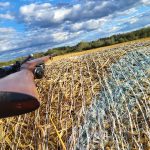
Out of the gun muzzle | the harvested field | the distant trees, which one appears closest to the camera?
the gun muzzle

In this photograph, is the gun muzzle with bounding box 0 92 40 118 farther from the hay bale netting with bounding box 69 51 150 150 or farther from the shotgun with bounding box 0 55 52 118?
the hay bale netting with bounding box 69 51 150 150

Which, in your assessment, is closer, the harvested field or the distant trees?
the harvested field

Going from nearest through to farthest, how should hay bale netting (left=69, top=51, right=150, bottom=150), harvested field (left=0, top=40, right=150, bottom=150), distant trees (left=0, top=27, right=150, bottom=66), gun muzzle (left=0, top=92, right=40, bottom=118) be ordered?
1. gun muzzle (left=0, top=92, right=40, bottom=118)
2. hay bale netting (left=69, top=51, right=150, bottom=150)
3. harvested field (left=0, top=40, right=150, bottom=150)
4. distant trees (left=0, top=27, right=150, bottom=66)

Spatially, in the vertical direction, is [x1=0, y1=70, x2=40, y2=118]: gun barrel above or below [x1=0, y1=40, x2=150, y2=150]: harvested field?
above

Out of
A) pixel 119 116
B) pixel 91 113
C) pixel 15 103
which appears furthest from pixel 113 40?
pixel 15 103

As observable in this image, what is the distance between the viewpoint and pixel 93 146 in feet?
16.5

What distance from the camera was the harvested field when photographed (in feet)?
17.0

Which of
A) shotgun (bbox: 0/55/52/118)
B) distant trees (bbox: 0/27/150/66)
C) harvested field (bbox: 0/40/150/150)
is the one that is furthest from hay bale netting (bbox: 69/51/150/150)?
distant trees (bbox: 0/27/150/66)

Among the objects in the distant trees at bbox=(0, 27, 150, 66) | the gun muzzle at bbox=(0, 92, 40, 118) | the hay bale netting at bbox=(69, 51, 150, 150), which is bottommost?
the distant trees at bbox=(0, 27, 150, 66)

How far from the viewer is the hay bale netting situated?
16.5ft

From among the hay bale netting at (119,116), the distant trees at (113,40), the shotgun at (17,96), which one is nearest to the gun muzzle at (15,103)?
the shotgun at (17,96)

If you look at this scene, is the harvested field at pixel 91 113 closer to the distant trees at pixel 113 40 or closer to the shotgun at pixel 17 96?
the shotgun at pixel 17 96

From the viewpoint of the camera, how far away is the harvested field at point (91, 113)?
17.0 ft

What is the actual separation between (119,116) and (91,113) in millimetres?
438
